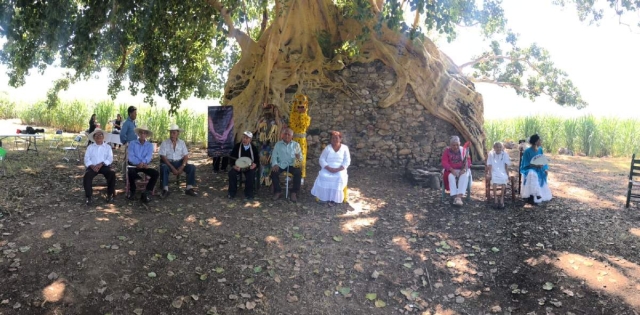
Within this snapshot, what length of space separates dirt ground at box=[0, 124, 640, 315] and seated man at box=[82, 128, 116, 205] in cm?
25

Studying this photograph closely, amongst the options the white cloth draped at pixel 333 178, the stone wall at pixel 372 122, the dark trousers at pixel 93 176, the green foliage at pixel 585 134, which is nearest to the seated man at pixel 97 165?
the dark trousers at pixel 93 176

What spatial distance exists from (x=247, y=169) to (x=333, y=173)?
152cm

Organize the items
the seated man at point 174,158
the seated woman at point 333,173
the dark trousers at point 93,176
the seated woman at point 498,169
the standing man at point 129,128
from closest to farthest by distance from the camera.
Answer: the dark trousers at point 93,176 < the seated woman at point 498,169 < the seated woman at point 333,173 < the seated man at point 174,158 < the standing man at point 129,128

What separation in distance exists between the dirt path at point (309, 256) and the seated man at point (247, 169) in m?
0.27

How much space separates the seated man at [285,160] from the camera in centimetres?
772

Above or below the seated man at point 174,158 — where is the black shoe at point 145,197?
below

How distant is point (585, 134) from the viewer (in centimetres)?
1617

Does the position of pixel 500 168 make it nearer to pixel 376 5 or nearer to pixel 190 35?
pixel 376 5

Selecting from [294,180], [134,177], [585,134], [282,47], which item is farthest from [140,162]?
[585,134]

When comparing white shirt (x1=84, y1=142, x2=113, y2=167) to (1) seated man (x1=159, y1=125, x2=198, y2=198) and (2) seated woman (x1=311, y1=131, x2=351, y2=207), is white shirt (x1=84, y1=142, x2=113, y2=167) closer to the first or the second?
(1) seated man (x1=159, y1=125, x2=198, y2=198)

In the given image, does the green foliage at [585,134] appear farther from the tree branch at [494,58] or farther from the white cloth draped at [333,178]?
the white cloth draped at [333,178]

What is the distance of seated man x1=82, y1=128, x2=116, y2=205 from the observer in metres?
6.84

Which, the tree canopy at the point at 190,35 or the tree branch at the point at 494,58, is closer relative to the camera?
the tree canopy at the point at 190,35

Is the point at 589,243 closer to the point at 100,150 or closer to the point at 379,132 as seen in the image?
the point at 379,132
